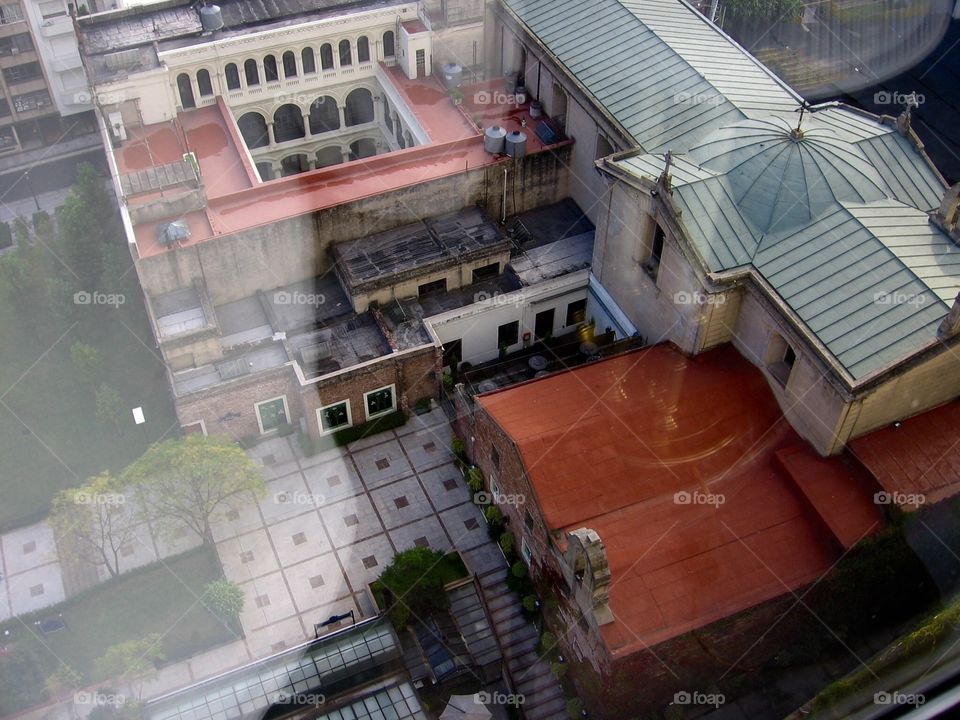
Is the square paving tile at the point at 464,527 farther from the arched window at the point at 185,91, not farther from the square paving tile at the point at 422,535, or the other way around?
the arched window at the point at 185,91

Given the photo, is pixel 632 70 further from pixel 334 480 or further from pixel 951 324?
pixel 334 480

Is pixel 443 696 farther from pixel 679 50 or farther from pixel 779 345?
pixel 679 50

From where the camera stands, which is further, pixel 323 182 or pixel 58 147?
pixel 58 147

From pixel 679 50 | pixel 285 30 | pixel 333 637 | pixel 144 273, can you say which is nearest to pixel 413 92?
pixel 285 30

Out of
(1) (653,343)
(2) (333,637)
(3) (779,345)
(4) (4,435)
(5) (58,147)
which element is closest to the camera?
(2) (333,637)

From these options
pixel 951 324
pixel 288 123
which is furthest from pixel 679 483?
Answer: pixel 288 123

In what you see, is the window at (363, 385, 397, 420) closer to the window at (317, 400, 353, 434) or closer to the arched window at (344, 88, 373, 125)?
the window at (317, 400, 353, 434)

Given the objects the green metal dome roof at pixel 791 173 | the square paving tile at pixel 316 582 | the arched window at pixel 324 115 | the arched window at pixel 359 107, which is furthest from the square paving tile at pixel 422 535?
the arched window at pixel 359 107
